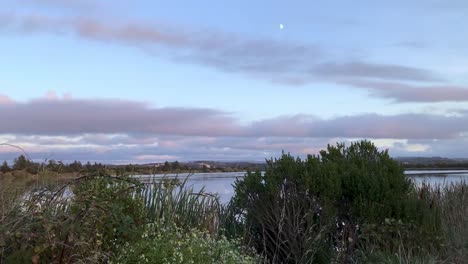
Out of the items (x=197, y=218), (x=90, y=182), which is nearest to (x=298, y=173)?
(x=197, y=218)

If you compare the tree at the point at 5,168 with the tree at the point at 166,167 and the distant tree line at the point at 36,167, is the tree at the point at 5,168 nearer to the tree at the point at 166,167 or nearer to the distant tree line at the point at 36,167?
the distant tree line at the point at 36,167

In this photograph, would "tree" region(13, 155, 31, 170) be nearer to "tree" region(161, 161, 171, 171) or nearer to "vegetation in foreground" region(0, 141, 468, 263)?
"vegetation in foreground" region(0, 141, 468, 263)

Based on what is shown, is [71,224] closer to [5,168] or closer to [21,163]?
[21,163]

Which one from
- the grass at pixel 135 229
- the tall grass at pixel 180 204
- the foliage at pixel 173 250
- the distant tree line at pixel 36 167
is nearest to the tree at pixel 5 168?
the distant tree line at pixel 36 167

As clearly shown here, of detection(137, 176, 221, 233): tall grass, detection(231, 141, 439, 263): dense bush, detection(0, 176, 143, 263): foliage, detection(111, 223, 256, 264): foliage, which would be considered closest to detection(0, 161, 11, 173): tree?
detection(0, 176, 143, 263): foliage

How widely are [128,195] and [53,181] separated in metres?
1.20

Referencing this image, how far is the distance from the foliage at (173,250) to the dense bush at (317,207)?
2.21 m

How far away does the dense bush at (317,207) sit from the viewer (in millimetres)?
10578

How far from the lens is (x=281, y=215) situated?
1059 cm

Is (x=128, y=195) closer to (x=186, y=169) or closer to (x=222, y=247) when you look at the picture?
(x=222, y=247)

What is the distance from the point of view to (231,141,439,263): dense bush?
10.6 metres

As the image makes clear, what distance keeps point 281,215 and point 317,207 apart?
73 cm

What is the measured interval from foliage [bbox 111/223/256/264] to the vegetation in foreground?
0.02m

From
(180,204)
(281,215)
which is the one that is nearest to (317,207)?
(281,215)
